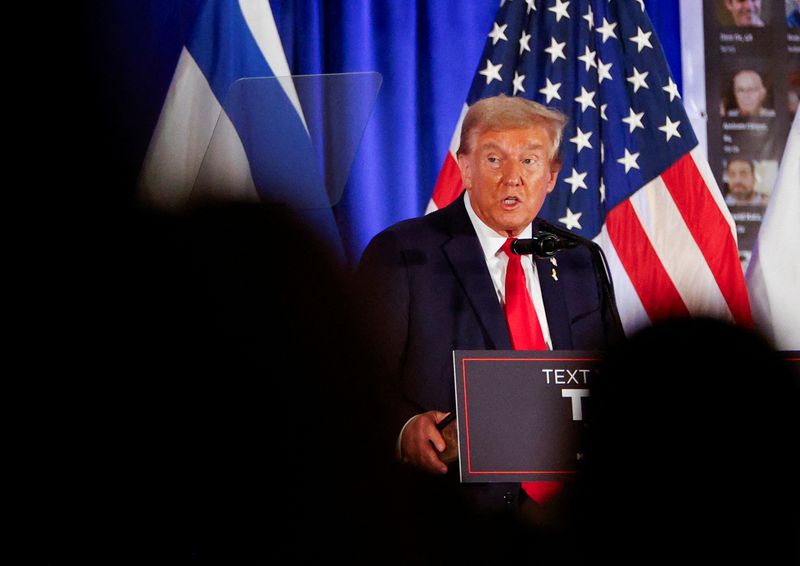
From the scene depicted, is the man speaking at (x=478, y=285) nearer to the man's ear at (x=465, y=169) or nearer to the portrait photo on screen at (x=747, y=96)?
the man's ear at (x=465, y=169)

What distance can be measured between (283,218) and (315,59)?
108 inches

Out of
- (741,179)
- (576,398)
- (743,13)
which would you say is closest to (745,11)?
(743,13)

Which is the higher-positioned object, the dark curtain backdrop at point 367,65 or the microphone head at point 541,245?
the dark curtain backdrop at point 367,65

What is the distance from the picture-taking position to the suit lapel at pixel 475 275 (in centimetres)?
275

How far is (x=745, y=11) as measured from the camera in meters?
3.44

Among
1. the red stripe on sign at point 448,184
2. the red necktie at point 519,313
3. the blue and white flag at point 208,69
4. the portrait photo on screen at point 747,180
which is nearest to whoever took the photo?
the red necktie at point 519,313

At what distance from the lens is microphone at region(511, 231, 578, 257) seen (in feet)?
6.82

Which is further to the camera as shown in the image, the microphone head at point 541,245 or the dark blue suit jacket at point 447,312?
the dark blue suit jacket at point 447,312

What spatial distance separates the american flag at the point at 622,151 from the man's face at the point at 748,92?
304 millimetres

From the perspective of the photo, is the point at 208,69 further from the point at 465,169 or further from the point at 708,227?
the point at 708,227

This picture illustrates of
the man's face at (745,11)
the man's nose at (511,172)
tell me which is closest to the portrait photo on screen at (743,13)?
the man's face at (745,11)

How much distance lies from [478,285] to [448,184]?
0.47 meters

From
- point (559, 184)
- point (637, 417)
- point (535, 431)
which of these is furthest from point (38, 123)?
point (559, 184)

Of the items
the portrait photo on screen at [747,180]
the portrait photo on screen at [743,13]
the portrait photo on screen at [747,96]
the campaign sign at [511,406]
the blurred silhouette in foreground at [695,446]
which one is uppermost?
the portrait photo on screen at [743,13]
